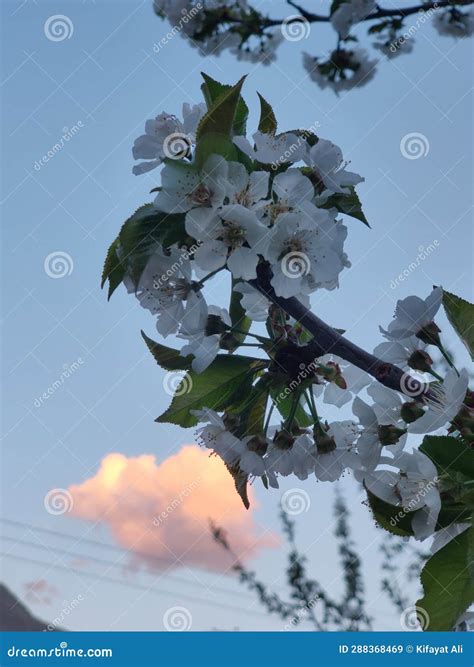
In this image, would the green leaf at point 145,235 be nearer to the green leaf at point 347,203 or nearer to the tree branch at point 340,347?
the tree branch at point 340,347

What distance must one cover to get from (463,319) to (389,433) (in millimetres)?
229

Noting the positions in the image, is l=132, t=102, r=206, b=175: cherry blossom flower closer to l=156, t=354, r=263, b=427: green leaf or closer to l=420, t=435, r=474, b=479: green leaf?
l=156, t=354, r=263, b=427: green leaf

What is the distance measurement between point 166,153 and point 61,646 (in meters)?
1.20

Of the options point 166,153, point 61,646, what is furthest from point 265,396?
point 61,646

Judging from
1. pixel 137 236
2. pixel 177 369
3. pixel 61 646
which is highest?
pixel 137 236

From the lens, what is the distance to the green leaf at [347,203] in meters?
1.31

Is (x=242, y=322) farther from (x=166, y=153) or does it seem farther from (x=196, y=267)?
(x=166, y=153)

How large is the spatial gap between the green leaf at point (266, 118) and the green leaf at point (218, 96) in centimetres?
5

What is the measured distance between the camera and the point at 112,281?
1.23 metres

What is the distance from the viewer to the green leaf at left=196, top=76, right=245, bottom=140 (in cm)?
115

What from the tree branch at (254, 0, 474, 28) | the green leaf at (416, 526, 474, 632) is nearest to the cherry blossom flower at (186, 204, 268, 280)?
the green leaf at (416, 526, 474, 632)

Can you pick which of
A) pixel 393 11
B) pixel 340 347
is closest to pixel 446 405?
pixel 340 347

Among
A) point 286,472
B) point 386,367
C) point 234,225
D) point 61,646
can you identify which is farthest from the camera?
point 61,646

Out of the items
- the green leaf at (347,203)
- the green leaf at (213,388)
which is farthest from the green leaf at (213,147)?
the green leaf at (213,388)
